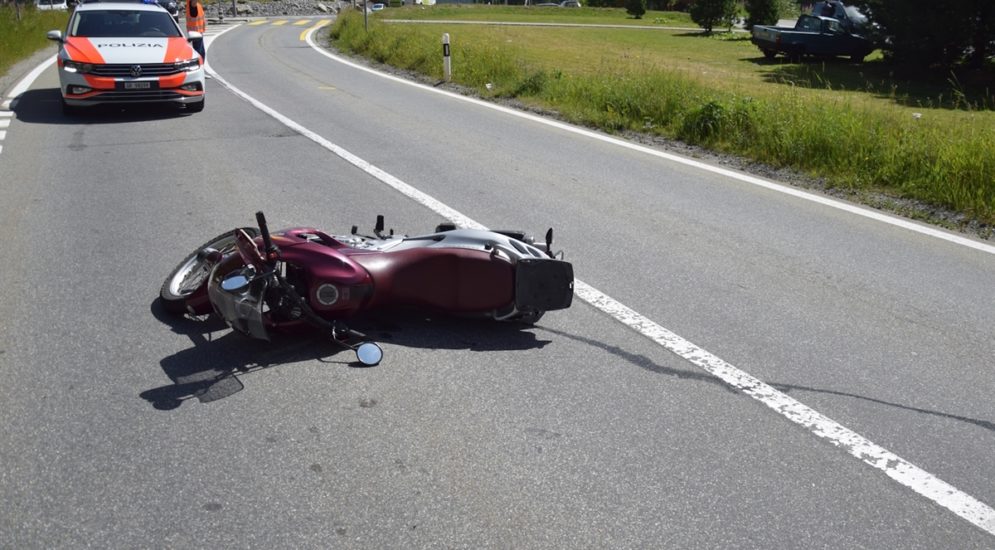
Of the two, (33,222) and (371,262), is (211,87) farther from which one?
(371,262)

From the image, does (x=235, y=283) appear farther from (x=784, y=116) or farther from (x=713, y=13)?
(x=713, y=13)

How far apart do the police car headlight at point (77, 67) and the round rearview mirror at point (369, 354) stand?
10.5 m

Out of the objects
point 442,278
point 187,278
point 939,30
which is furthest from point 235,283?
point 939,30

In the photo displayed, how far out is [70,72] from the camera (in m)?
13.8

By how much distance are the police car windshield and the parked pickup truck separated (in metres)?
25.3

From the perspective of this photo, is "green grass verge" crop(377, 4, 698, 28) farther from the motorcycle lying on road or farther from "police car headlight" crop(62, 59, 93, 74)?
the motorcycle lying on road

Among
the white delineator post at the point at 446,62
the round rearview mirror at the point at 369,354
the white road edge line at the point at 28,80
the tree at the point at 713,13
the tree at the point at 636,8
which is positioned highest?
the round rearview mirror at the point at 369,354

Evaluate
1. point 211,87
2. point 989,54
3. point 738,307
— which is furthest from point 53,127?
point 989,54

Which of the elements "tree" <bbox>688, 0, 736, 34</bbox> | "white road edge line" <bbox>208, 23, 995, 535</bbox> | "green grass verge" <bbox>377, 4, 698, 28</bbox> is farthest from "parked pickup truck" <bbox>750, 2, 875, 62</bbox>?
"white road edge line" <bbox>208, 23, 995, 535</bbox>

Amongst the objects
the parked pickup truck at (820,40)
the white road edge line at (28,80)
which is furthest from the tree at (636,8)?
the white road edge line at (28,80)

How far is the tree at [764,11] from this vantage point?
4841 cm

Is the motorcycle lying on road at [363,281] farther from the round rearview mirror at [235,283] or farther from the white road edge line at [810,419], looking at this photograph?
the white road edge line at [810,419]

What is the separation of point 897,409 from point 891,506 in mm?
987

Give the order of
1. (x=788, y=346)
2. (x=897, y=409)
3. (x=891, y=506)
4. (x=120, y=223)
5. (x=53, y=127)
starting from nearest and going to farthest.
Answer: (x=891, y=506), (x=897, y=409), (x=788, y=346), (x=120, y=223), (x=53, y=127)
